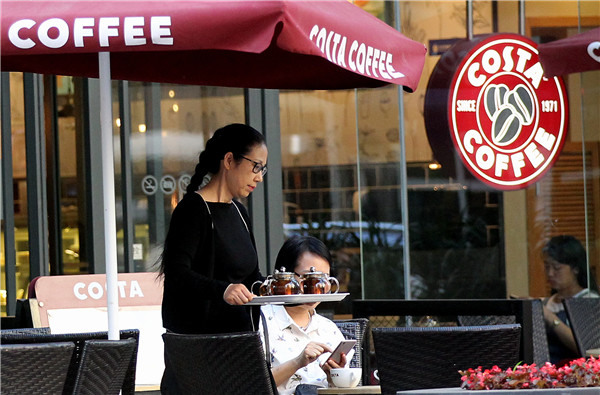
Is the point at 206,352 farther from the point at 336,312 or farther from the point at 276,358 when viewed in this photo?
the point at 336,312

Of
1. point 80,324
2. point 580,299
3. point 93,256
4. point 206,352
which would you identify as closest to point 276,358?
point 206,352

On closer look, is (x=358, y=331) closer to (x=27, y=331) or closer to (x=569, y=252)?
(x=27, y=331)

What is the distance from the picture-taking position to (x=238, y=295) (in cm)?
349

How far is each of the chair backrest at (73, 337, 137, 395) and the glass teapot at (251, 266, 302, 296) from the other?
55cm

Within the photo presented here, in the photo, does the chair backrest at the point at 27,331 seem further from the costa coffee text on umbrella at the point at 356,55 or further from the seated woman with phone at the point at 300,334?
the costa coffee text on umbrella at the point at 356,55

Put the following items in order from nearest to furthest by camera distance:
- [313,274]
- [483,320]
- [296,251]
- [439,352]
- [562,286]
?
[439,352] < [313,274] < [296,251] < [483,320] < [562,286]

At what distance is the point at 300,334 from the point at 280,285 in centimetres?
40

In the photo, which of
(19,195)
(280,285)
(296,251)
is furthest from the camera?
(19,195)

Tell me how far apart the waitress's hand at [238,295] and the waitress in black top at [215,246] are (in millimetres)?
14

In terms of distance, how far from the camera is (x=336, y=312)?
7.39 m

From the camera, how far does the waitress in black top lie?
3.70 m

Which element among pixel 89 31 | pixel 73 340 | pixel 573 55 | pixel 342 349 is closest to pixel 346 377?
pixel 342 349

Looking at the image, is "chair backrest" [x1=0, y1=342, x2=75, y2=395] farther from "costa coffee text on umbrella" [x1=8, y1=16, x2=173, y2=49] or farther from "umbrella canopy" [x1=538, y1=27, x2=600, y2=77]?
"umbrella canopy" [x1=538, y1=27, x2=600, y2=77]

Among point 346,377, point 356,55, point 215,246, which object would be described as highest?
point 356,55
